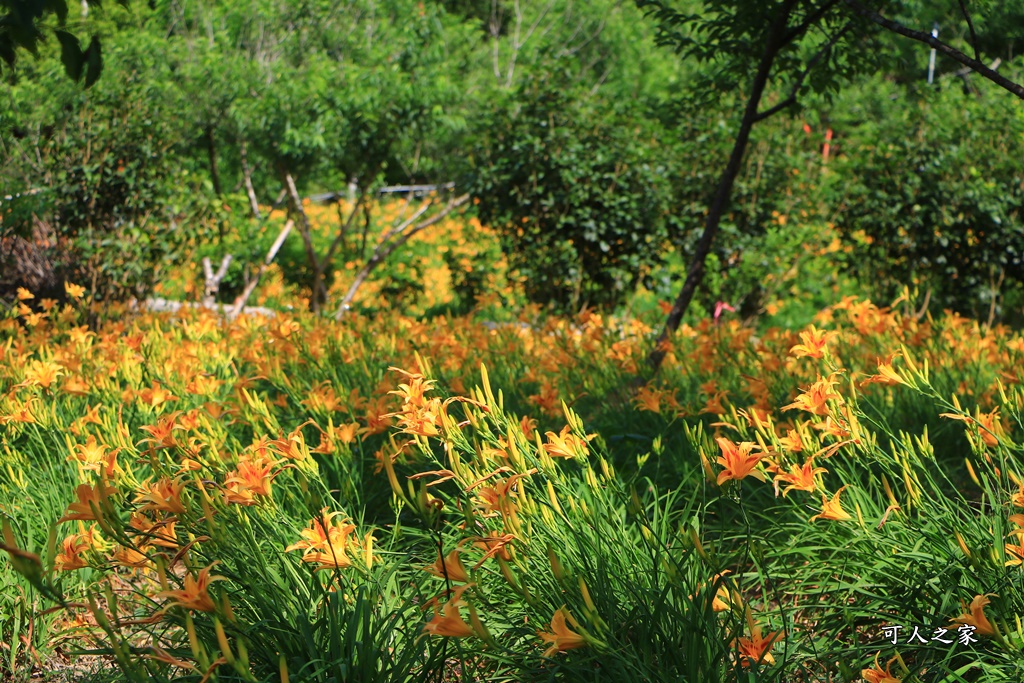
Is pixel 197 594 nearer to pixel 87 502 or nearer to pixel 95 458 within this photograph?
pixel 87 502

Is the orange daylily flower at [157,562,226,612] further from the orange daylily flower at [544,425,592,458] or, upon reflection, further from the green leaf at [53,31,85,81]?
the green leaf at [53,31,85,81]

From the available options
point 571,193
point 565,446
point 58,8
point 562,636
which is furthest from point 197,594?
point 571,193

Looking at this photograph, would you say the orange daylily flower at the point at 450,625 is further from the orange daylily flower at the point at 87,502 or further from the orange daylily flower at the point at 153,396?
the orange daylily flower at the point at 153,396

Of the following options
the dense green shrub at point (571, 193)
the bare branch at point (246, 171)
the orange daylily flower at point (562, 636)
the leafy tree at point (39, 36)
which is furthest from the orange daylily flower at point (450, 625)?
the bare branch at point (246, 171)

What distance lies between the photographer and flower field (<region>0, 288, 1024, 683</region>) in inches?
61.8

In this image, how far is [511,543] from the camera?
175 centimetres

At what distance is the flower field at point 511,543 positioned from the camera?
61.8 inches

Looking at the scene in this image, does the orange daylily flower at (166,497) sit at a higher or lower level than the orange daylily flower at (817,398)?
lower

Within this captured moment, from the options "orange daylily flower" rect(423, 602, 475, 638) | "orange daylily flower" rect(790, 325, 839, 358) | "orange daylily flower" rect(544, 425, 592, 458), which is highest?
"orange daylily flower" rect(790, 325, 839, 358)

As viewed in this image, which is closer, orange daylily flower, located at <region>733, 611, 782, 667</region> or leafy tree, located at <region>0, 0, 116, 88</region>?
leafy tree, located at <region>0, 0, 116, 88</region>

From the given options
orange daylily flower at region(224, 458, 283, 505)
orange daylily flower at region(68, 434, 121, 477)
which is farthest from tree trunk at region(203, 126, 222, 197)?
orange daylily flower at region(224, 458, 283, 505)

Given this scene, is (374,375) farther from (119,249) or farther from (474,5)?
(474,5)

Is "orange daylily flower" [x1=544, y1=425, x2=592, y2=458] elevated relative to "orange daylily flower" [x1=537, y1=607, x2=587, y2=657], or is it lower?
elevated

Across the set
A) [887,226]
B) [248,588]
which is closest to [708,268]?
[887,226]
